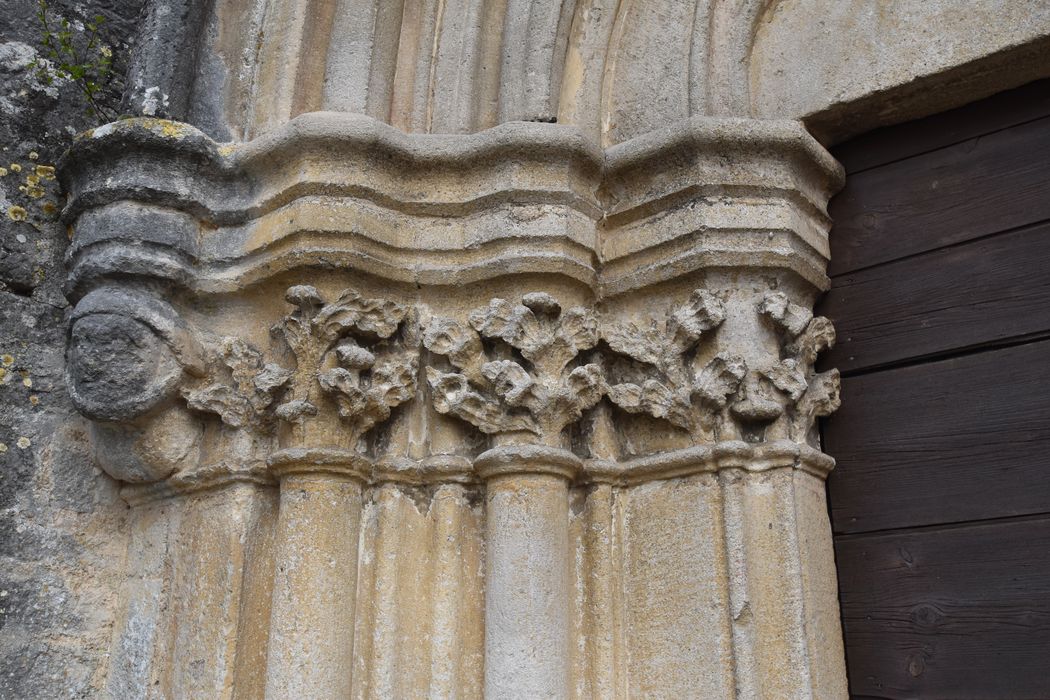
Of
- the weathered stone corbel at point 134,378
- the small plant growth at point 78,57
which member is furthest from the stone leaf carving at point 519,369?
the small plant growth at point 78,57

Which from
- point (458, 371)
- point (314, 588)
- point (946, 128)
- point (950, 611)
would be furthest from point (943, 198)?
point (314, 588)

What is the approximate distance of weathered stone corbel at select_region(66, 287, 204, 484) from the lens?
72.6 inches

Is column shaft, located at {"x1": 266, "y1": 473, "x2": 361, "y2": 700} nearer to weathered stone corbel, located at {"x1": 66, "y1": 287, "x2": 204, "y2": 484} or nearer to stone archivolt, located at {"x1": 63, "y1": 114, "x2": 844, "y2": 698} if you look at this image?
stone archivolt, located at {"x1": 63, "y1": 114, "x2": 844, "y2": 698}

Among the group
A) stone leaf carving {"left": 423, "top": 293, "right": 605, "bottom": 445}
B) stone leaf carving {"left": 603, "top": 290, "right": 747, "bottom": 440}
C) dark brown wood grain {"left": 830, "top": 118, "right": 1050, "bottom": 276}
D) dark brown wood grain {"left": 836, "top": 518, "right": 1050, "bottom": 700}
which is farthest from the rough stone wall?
dark brown wood grain {"left": 830, "top": 118, "right": 1050, "bottom": 276}

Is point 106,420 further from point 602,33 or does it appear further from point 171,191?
point 602,33

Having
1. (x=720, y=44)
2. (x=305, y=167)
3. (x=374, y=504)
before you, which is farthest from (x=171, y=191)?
(x=720, y=44)

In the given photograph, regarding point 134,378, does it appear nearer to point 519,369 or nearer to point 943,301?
point 519,369

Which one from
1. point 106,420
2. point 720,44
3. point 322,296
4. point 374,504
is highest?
point 720,44

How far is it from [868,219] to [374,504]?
1.13m

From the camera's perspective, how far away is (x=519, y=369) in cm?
183

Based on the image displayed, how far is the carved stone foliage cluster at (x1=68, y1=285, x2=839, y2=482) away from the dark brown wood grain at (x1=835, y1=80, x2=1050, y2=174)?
15.7 inches

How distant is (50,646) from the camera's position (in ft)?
6.26

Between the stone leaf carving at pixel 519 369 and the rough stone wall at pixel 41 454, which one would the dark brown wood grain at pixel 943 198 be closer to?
the stone leaf carving at pixel 519 369

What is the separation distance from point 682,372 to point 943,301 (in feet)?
1.66
